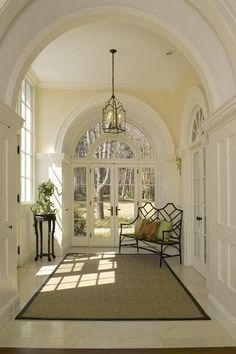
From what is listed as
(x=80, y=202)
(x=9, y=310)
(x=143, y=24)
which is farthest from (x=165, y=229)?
(x=143, y=24)

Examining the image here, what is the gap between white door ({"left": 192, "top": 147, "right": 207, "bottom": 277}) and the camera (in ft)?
17.3

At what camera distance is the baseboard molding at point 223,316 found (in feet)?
10.1

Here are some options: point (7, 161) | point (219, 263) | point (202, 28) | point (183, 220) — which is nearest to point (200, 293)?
point (219, 263)

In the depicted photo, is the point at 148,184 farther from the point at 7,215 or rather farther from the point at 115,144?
the point at 7,215

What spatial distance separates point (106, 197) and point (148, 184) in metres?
1.07

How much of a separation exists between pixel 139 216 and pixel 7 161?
492cm

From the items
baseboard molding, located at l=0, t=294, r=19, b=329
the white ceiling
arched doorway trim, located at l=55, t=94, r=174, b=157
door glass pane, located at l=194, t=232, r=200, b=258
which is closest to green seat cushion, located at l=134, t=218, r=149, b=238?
door glass pane, located at l=194, t=232, r=200, b=258

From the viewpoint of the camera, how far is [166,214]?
7.31 meters

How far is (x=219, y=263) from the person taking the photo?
11.8 ft

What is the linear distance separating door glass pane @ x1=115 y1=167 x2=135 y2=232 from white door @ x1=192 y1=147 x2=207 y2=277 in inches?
100

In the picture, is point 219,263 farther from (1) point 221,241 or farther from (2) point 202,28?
(2) point 202,28

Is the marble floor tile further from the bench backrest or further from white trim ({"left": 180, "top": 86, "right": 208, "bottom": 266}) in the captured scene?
the bench backrest

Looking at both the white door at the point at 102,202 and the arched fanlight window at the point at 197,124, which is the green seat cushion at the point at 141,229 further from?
the arched fanlight window at the point at 197,124

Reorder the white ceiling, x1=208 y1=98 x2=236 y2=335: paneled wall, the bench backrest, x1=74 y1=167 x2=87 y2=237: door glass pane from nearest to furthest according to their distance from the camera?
1. x1=208 y1=98 x2=236 y2=335: paneled wall
2. the white ceiling
3. the bench backrest
4. x1=74 y1=167 x2=87 y2=237: door glass pane
